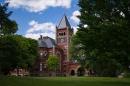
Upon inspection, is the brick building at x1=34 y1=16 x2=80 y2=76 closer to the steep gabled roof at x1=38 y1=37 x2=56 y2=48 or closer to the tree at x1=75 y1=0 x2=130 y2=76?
the steep gabled roof at x1=38 y1=37 x2=56 y2=48

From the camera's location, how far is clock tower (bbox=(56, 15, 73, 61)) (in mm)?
127750

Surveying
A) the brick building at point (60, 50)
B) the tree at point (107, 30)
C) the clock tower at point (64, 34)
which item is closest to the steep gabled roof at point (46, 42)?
the brick building at point (60, 50)

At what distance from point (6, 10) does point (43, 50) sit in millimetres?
88511

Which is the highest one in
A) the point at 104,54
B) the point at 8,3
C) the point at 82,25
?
the point at 8,3

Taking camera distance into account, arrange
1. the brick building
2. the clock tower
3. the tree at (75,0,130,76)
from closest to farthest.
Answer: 1. the tree at (75,0,130,76)
2. the brick building
3. the clock tower

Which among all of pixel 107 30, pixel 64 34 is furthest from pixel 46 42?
pixel 107 30

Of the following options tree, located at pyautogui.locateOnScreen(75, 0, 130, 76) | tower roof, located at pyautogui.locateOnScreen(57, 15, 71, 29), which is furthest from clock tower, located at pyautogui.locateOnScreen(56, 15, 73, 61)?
tree, located at pyautogui.locateOnScreen(75, 0, 130, 76)

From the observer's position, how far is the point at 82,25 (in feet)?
133

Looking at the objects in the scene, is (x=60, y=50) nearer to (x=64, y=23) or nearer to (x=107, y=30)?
(x=64, y=23)

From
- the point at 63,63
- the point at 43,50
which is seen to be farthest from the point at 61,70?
the point at 43,50

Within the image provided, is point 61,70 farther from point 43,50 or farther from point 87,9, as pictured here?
point 87,9

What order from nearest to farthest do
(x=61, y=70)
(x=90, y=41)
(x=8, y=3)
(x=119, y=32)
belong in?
(x=119, y=32) → (x=90, y=41) → (x=8, y=3) → (x=61, y=70)

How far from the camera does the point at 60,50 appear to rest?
12706cm

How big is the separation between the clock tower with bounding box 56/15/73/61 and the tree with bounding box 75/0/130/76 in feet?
284
